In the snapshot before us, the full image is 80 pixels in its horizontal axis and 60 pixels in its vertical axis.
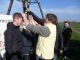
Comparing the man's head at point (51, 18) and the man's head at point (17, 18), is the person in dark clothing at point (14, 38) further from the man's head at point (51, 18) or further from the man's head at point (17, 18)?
the man's head at point (51, 18)

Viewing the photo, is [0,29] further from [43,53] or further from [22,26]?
[43,53]

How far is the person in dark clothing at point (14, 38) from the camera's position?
29.5 feet

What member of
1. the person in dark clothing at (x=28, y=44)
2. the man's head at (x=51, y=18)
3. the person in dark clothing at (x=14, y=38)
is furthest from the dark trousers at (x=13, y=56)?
the man's head at (x=51, y=18)

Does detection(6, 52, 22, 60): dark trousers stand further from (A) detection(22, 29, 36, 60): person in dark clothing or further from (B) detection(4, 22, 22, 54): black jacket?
(A) detection(22, 29, 36, 60): person in dark clothing

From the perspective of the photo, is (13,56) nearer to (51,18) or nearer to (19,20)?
(19,20)

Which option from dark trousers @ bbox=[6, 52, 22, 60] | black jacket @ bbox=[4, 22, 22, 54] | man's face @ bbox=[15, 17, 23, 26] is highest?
man's face @ bbox=[15, 17, 23, 26]

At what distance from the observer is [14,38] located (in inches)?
353

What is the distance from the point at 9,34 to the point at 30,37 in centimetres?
98

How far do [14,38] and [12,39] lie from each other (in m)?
0.05

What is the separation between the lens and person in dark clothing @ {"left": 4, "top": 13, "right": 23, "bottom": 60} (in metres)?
8.98

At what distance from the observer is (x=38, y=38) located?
9.08m

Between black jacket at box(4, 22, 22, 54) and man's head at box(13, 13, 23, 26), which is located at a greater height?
man's head at box(13, 13, 23, 26)

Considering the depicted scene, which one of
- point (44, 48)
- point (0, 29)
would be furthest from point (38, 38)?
point (0, 29)

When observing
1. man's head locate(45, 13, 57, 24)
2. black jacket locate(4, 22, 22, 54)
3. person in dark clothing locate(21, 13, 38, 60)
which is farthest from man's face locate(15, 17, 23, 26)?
person in dark clothing locate(21, 13, 38, 60)
